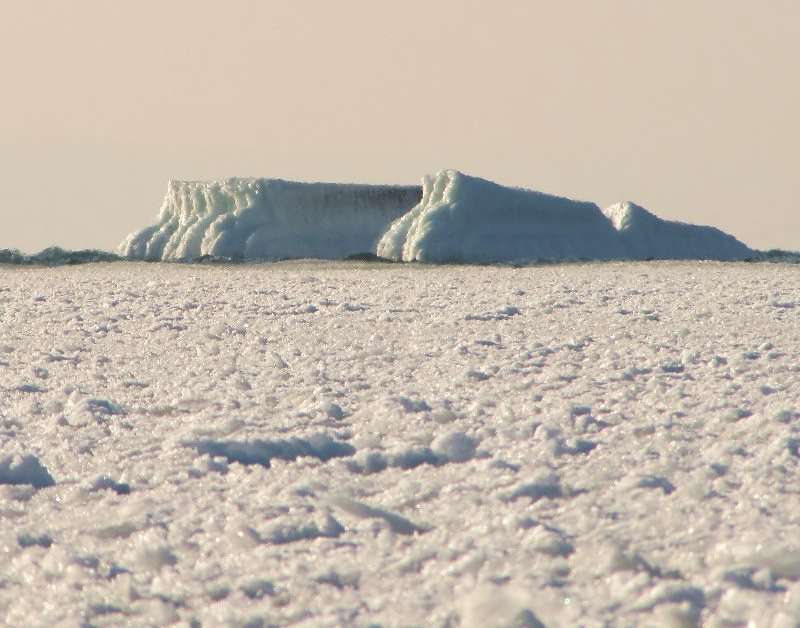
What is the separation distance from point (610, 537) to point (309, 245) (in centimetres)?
1463

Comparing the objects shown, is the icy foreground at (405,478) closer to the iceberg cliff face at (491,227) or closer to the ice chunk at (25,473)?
the ice chunk at (25,473)

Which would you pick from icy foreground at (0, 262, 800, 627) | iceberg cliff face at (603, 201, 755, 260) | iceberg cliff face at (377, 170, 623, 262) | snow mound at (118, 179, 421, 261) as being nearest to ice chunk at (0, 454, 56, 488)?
icy foreground at (0, 262, 800, 627)

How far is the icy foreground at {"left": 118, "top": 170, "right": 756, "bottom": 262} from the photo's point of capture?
15.3m

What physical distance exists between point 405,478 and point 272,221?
553 inches

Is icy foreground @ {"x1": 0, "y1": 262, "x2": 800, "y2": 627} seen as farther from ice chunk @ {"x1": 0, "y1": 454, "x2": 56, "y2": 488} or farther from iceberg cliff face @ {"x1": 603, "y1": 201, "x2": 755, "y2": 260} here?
iceberg cliff face @ {"x1": 603, "y1": 201, "x2": 755, "y2": 260}

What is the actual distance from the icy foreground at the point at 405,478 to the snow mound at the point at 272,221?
34.8ft

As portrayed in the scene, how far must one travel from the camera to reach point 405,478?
112 inches

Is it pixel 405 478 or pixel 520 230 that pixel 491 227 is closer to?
pixel 520 230

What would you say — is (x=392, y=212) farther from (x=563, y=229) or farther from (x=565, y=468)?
(x=565, y=468)

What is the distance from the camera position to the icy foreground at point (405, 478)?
2.08 metres

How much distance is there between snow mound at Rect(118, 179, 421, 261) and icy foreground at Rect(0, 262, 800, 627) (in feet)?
34.8

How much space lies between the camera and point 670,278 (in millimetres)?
9734

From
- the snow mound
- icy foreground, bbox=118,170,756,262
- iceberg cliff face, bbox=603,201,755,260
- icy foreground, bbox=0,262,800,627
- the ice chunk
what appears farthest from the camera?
iceberg cliff face, bbox=603,201,755,260

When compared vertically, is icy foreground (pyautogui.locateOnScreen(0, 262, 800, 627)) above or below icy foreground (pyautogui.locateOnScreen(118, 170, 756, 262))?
below
